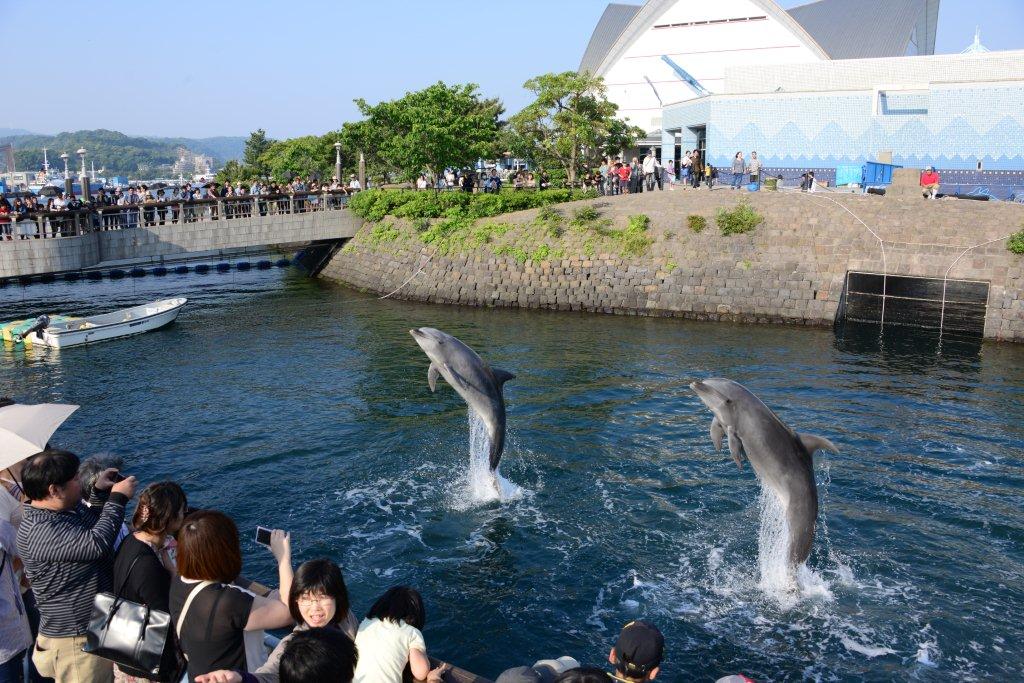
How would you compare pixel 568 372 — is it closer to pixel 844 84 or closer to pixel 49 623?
pixel 49 623

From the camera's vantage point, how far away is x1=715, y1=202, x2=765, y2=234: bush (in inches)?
1481

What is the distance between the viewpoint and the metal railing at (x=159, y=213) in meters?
36.2

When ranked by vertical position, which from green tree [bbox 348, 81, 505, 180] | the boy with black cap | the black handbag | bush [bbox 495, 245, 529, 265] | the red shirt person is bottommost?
the boy with black cap

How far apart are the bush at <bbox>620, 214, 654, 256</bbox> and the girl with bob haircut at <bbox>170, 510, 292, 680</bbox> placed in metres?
33.6

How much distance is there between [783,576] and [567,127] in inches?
1784

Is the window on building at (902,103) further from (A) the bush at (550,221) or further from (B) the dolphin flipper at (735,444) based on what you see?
(B) the dolphin flipper at (735,444)

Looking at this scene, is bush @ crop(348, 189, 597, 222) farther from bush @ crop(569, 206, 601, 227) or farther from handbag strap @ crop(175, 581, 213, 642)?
handbag strap @ crop(175, 581, 213, 642)

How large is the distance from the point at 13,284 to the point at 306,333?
23983 mm

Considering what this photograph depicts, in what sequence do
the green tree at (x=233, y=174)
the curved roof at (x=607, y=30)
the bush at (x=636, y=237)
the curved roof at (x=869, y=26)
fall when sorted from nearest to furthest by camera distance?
the bush at (x=636, y=237) → the curved roof at (x=869, y=26) → the curved roof at (x=607, y=30) → the green tree at (x=233, y=174)

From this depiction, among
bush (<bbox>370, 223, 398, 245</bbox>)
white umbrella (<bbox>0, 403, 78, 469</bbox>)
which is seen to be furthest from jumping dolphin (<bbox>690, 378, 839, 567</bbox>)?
bush (<bbox>370, 223, 398, 245</bbox>)

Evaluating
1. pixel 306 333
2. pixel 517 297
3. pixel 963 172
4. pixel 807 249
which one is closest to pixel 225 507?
pixel 306 333

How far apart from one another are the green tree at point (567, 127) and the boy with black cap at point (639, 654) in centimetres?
4839

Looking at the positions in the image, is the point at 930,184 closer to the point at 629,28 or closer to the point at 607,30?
the point at 629,28

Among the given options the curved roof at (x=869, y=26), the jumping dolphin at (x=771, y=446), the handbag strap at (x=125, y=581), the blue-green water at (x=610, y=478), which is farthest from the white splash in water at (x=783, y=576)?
the curved roof at (x=869, y=26)
